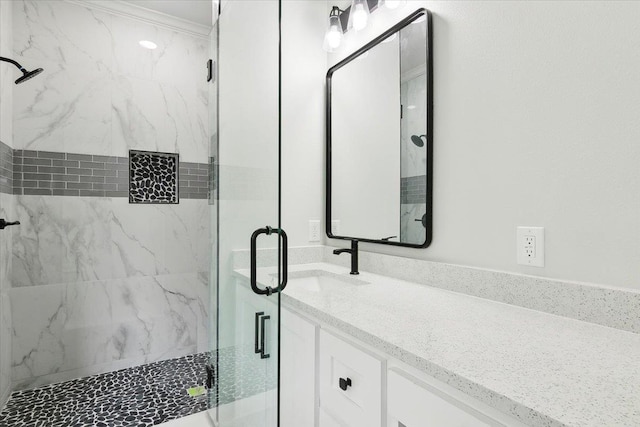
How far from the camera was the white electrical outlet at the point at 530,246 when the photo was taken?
1.10 m

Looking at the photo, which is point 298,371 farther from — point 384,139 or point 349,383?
point 384,139

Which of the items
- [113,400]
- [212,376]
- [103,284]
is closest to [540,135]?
[212,376]

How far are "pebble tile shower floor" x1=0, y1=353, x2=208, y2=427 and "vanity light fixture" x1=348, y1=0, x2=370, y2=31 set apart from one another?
2.31m

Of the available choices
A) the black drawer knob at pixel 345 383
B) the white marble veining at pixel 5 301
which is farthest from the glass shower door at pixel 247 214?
the white marble veining at pixel 5 301

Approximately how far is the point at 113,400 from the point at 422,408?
2013mm

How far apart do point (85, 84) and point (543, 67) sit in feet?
8.42

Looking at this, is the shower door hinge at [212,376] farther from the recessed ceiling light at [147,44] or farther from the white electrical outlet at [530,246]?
the recessed ceiling light at [147,44]

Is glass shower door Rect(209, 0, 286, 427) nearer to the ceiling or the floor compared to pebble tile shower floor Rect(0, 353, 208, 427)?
nearer to the ceiling

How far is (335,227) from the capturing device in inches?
83.3

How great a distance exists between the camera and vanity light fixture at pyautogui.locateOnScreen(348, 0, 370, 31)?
71.5 inches

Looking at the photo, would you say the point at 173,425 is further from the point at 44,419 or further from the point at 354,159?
the point at 354,159

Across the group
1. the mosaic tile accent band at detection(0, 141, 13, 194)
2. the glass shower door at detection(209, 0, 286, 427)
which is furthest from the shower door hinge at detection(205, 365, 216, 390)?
the mosaic tile accent band at detection(0, 141, 13, 194)

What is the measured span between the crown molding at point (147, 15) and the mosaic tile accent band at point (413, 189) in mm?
2084

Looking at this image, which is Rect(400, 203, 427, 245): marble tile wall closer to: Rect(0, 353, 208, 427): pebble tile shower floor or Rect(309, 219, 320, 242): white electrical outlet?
Rect(309, 219, 320, 242): white electrical outlet
